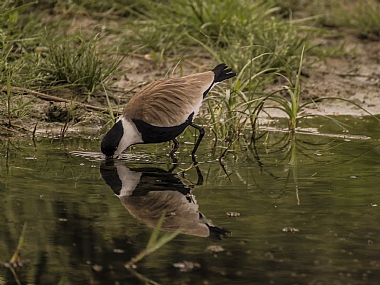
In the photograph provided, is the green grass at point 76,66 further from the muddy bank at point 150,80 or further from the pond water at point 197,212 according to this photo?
the pond water at point 197,212

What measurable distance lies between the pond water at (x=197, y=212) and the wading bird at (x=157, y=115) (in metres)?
0.17

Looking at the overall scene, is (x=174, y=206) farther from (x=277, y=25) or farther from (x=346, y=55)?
(x=346, y=55)

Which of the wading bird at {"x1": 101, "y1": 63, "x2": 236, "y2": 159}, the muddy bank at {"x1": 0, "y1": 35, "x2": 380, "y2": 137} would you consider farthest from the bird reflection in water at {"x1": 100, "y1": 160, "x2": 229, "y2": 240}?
the muddy bank at {"x1": 0, "y1": 35, "x2": 380, "y2": 137}

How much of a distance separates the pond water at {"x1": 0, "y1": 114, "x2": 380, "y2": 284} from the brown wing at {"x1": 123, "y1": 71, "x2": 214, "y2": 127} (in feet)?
1.11

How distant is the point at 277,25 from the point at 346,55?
1.32m

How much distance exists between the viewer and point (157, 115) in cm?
655

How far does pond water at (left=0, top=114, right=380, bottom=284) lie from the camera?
13.0ft

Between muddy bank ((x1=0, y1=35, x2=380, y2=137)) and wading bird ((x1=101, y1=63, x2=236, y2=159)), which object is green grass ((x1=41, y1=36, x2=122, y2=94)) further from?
wading bird ((x1=101, y1=63, x2=236, y2=159))

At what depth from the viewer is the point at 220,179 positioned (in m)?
5.91

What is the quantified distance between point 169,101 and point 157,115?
0.72 feet

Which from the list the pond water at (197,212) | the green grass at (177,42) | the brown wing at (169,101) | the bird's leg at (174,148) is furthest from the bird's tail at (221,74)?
the bird's leg at (174,148)

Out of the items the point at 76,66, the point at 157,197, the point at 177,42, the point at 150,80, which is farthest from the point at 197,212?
the point at 177,42

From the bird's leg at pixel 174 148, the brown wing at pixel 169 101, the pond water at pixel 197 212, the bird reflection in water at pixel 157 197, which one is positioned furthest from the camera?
the bird's leg at pixel 174 148

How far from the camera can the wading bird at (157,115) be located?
20.9 feet
